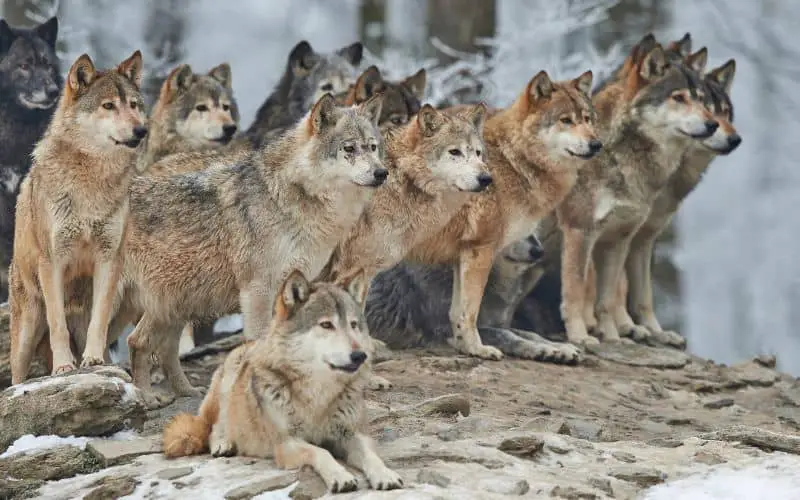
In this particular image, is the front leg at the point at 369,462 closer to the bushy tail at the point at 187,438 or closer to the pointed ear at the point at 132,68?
the bushy tail at the point at 187,438

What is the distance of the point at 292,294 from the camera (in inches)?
259

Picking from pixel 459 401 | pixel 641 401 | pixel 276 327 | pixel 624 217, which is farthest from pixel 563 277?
pixel 276 327

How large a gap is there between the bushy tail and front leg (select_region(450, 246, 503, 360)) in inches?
139

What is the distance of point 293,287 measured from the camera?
259 inches

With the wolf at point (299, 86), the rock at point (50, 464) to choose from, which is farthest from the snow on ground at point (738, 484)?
the wolf at point (299, 86)

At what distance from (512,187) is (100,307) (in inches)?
143

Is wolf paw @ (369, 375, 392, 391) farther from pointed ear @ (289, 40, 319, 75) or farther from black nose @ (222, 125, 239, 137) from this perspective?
pointed ear @ (289, 40, 319, 75)

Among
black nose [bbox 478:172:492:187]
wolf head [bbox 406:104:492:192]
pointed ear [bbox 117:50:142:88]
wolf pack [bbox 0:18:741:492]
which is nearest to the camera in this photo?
wolf pack [bbox 0:18:741:492]

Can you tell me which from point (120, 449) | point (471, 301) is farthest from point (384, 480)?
point (471, 301)

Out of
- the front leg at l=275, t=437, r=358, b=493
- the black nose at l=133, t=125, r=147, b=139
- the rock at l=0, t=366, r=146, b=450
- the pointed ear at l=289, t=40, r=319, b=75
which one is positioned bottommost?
the front leg at l=275, t=437, r=358, b=493

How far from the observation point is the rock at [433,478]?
6293mm

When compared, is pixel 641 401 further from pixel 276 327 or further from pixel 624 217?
pixel 276 327

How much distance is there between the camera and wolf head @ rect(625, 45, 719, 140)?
11.6 meters

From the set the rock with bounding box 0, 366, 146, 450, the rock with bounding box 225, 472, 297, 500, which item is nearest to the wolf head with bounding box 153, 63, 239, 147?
the rock with bounding box 0, 366, 146, 450
